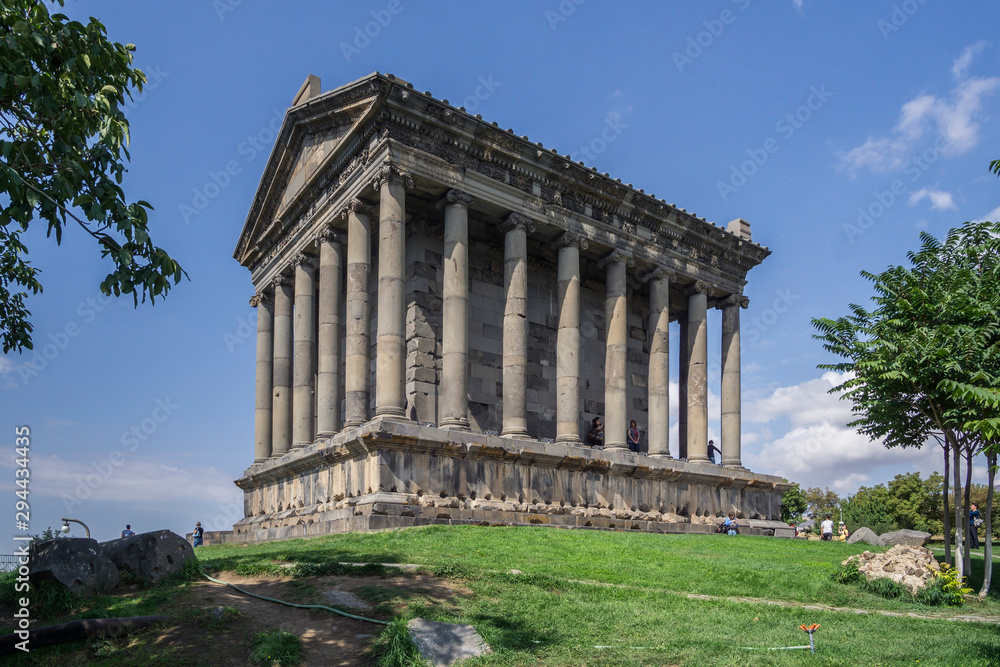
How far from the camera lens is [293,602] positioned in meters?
11.0

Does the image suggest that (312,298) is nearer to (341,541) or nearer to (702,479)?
(341,541)

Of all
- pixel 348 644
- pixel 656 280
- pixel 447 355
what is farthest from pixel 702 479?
pixel 348 644

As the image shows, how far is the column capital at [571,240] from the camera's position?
91.6ft

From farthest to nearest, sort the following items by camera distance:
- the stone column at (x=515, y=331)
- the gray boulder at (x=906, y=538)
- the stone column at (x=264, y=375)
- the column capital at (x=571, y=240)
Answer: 1. the stone column at (x=264, y=375)
2. the column capital at (x=571, y=240)
3. the gray boulder at (x=906, y=538)
4. the stone column at (x=515, y=331)

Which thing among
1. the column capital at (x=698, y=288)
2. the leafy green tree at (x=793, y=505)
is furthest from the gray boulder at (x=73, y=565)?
the leafy green tree at (x=793, y=505)

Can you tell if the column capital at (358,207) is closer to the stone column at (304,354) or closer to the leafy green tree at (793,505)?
the stone column at (304,354)

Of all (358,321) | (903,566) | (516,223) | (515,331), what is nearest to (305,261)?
(358,321)

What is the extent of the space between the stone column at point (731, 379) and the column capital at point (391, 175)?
53.0 feet

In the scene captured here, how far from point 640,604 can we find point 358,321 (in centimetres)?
1458

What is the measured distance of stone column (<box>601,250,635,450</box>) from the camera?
91.7 feet

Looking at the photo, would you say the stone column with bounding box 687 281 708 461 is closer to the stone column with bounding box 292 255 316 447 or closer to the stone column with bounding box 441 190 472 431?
the stone column with bounding box 441 190 472 431

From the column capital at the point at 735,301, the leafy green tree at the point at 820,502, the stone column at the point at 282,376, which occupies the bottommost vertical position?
the leafy green tree at the point at 820,502

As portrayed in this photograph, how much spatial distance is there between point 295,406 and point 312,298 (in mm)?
4015

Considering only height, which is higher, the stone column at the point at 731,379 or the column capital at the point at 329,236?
the column capital at the point at 329,236
